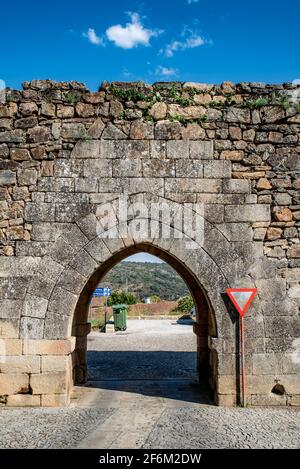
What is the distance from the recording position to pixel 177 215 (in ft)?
18.8

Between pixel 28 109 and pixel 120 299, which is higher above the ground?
pixel 28 109

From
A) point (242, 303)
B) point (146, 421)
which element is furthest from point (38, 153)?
Answer: point (146, 421)

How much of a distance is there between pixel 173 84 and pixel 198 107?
509 millimetres

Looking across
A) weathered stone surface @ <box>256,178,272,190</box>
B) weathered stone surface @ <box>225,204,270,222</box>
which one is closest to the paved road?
weathered stone surface @ <box>225,204,270,222</box>

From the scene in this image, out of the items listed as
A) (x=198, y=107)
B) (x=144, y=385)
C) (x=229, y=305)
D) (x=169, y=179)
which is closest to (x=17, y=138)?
(x=169, y=179)

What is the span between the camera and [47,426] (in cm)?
471

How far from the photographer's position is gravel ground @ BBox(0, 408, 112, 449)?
13.9 feet

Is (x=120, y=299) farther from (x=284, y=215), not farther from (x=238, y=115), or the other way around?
(x=238, y=115)

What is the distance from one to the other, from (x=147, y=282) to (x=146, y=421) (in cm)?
4024

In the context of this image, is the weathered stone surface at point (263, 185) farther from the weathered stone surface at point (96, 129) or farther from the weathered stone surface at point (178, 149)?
the weathered stone surface at point (96, 129)

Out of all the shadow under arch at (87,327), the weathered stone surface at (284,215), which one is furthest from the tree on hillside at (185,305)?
the weathered stone surface at (284,215)

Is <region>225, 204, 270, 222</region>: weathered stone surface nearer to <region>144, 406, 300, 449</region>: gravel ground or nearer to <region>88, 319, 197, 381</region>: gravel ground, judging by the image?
<region>144, 406, 300, 449</region>: gravel ground
